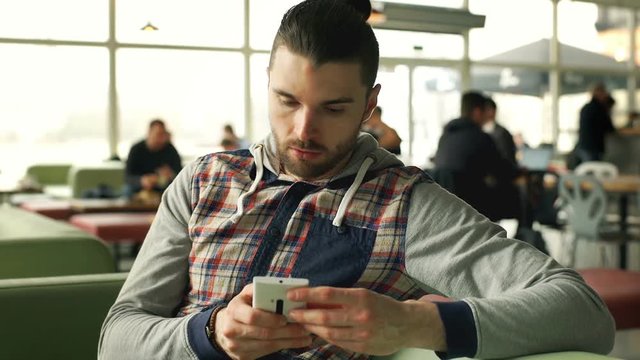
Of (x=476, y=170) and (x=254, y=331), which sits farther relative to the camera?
(x=476, y=170)

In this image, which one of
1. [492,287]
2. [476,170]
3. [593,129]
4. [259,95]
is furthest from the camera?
[259,95]

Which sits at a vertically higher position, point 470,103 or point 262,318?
point 470,103

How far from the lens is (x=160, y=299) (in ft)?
4.49

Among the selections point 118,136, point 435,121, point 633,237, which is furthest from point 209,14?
point 633,237

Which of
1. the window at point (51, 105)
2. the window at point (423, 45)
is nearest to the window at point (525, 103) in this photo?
the window at point (423, 45)

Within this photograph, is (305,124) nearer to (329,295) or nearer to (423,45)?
(329,295)

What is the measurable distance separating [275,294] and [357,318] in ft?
0.34

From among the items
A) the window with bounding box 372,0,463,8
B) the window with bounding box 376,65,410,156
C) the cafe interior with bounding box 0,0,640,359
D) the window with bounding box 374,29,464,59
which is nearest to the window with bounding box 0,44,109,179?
the cafe interior with bounding box 0,0,640,359

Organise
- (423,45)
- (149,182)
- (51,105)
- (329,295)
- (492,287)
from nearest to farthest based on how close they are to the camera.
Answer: (329,295)
(492,287)
(149,182)
(51,105)
(423,45)

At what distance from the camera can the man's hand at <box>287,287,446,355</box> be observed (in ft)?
3.26

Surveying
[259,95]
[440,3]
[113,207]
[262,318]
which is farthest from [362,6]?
[440,3]

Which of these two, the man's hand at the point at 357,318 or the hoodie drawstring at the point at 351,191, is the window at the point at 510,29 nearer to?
the hoodie drawstring at the point at 351,191

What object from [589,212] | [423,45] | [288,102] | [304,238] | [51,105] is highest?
[423,45]

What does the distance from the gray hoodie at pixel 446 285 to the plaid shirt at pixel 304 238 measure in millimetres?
18
